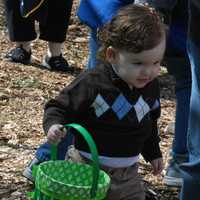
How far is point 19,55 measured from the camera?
6.30 metres

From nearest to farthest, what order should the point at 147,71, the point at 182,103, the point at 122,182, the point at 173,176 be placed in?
the point at 147,71
the point at 122,182
the point at 182,103
the point at 173,176

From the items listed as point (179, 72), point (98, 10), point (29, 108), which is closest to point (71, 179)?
point (98, 10)

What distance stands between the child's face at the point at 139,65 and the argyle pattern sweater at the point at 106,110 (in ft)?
0.22

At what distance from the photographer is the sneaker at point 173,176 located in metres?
4.20

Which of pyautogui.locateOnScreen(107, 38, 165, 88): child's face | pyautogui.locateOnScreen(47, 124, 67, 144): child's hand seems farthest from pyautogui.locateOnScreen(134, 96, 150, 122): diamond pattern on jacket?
pyautogui.locateOnScreen(47, 124, 67, 144): child's hand

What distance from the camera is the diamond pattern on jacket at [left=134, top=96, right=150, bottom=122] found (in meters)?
3.23

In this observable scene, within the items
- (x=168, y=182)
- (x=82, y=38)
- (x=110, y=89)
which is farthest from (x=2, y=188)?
(x=82, y=38)

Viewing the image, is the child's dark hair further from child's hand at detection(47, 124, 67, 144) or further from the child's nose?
child's hand at detection(47, 124, 67, 144)

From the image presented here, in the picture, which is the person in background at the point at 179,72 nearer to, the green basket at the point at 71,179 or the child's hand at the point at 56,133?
the green basket at the point at 71,179

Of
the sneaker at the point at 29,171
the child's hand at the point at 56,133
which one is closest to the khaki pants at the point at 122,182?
the child's hand at the point at 56,133

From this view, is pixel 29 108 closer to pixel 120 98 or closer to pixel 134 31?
pixel 120 98

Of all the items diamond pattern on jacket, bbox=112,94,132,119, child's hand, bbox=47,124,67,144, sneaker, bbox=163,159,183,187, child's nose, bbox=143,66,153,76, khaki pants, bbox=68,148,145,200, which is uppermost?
child's nose, bbox=143,66,153,76

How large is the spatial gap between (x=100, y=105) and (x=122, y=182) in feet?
1.21

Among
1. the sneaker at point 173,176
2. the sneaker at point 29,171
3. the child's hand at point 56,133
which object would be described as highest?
the child's hand at point 56,133
